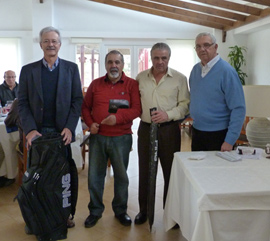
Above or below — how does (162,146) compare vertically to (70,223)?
Answer: above

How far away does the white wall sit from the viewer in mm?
7098

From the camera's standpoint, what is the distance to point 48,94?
1.99 m

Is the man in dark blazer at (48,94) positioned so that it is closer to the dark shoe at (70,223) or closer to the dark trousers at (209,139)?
the dark shoe at (70,223)

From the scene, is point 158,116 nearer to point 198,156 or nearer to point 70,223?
point 198,156

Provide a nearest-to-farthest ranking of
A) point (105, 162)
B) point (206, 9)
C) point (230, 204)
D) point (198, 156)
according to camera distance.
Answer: point (230, 204) < point (198, 156) < point (105, 162) < point (206, 9)

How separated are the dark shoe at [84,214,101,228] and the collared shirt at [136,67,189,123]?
858 millimetres

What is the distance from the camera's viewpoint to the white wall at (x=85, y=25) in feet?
23.3

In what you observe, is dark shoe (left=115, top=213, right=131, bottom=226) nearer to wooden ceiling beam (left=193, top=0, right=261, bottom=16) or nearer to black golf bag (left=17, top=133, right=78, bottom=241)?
black golf bag (left=17, top=133, right=78, bottom=241)

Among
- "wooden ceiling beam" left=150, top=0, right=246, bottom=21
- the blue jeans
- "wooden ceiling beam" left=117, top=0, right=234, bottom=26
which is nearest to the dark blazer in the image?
the blue jeans

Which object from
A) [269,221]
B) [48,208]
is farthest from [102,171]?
[269,221]

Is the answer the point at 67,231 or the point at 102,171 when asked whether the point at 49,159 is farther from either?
the point at 67,231

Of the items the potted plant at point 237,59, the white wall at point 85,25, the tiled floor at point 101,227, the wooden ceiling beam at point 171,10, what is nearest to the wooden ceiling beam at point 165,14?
the white wall at point 85,25

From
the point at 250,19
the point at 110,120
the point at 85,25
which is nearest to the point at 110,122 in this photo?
the point at 110,120

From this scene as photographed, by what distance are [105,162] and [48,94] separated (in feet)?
2.15
